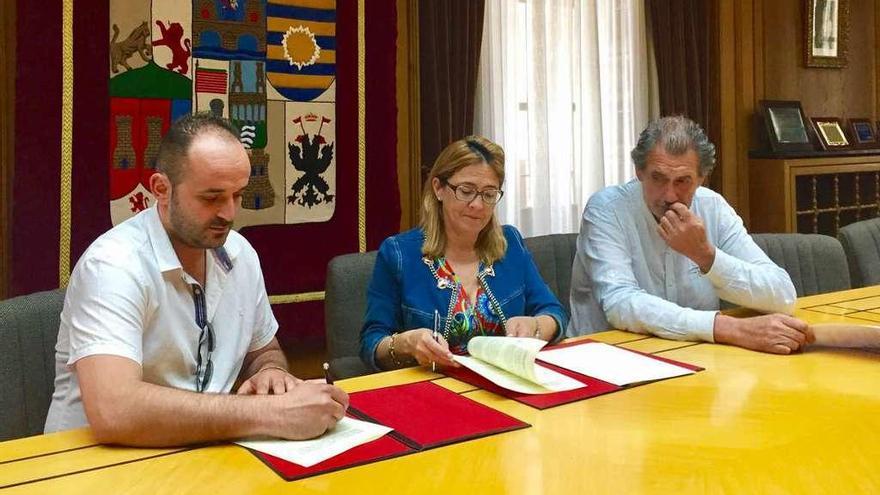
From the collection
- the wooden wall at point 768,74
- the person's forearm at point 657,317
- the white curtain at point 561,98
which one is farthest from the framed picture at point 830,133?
the person's forearm at point 657,317

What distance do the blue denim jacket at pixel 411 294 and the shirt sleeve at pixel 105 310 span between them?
0.74 metres

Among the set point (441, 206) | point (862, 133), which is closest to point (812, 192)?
point (862, 133)

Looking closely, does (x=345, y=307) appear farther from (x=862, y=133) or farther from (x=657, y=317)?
(x=862, y=133)

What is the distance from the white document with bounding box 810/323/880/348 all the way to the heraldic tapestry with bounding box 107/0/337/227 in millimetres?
2346

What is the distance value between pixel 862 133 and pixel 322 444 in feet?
18.1

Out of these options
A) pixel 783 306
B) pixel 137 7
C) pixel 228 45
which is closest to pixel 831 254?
pixel 783 306

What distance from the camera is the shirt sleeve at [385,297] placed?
7.49ft

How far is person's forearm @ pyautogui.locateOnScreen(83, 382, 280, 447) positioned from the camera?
4.60 ft

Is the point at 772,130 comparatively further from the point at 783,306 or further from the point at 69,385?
the point at 69,385

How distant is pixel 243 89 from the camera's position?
141 inches

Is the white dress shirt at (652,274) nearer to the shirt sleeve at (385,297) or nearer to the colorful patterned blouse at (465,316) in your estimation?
the colorful patterned blouse at (465,316)

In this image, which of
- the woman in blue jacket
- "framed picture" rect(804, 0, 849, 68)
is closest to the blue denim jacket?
the woman in blue jacket

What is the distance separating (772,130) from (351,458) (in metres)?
4.74

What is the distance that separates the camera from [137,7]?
3.33 metres
